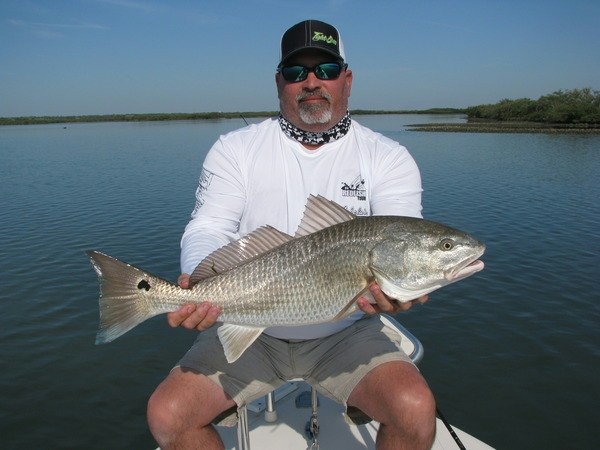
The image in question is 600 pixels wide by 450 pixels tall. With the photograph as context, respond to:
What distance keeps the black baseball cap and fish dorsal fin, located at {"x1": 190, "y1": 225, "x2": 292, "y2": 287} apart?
162cm

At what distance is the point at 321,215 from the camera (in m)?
3.19

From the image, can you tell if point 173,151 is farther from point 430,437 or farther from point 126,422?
point 430,437

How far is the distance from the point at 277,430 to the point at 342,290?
1.71 metres

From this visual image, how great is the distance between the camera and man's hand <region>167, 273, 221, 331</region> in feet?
9.77

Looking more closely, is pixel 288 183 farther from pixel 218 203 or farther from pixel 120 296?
pixel 120 296

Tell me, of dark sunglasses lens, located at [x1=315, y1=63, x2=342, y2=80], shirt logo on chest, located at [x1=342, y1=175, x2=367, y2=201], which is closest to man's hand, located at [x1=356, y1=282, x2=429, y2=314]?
shirt logo on chest, located at [x1=342, y1=175, x2=367, y2=201]

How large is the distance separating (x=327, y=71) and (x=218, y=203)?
1.40m

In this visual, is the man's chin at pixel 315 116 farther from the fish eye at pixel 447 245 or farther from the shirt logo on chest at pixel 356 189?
the fish eye at pixel 447 245

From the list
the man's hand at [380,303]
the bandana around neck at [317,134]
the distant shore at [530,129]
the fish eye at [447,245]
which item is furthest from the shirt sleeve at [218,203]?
the distant shore at [530,129]

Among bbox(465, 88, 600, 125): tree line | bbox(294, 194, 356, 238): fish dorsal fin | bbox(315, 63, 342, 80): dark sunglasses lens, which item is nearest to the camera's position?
bbox(294, 194, 356, 238): fish dorsal fin

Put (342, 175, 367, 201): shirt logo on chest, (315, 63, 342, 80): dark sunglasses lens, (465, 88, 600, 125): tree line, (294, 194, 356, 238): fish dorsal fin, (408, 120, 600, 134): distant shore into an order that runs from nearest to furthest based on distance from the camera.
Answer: (294, 194, 356, 238): fish dorsal fin → (342, 175, 367, 201): shirt logo on chest → (315, 63, 342, 80): dark sunglasses lens → (408, 120, 600, 134): distant shore → (465, 88, 600, 125): tree line

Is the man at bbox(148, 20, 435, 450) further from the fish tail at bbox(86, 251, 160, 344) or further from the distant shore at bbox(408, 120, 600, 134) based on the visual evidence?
the distant shore at bbox(408, 120, 600, 134)

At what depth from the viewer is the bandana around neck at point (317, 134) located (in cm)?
389

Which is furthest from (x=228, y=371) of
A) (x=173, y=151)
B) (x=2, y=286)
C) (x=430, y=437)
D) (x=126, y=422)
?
(x=173, y=151)
